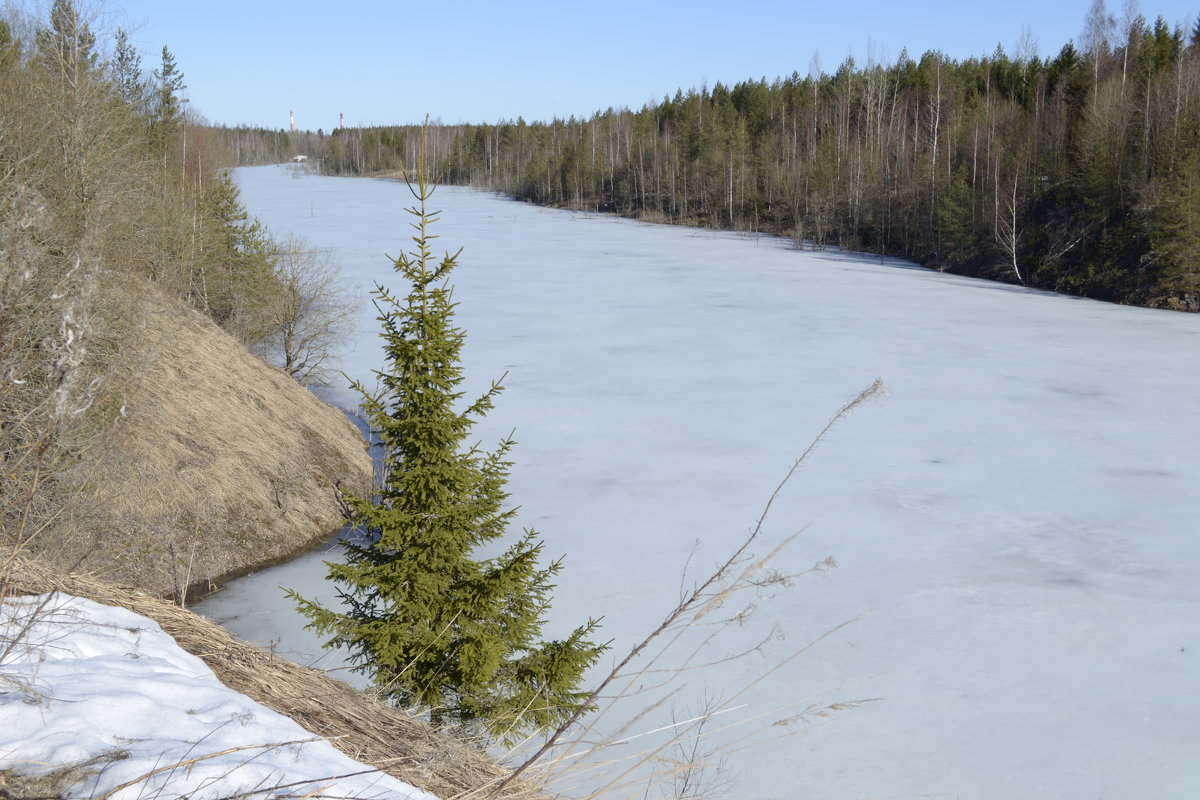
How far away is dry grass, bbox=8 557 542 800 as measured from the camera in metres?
2.88

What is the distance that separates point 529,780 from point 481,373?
63.8ft

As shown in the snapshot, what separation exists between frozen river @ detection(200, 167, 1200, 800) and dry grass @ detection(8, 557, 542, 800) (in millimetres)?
1178

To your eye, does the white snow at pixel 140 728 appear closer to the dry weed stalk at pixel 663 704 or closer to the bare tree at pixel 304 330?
the dry weed stalk at pixel 663 704

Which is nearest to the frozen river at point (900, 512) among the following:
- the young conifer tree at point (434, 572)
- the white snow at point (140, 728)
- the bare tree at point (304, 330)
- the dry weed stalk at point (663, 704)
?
the dry weed stalk at point (663, 704)

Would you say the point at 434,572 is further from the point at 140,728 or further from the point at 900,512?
the point at 900,512

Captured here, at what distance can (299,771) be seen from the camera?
246cm

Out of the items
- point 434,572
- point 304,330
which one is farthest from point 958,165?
point 434,572

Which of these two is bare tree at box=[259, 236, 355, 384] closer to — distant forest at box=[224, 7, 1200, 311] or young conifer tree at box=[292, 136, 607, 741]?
young conifer tree at box=[292, 136, 607, 741]

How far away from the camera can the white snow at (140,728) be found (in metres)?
2.29

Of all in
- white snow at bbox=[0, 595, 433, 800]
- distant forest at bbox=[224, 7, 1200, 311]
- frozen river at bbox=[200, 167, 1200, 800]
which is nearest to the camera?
white snow at bbox=[0, 595, 433, 800]

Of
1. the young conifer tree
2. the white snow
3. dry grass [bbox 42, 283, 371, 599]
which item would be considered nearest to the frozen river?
dry grass [bbox 42, 283, 371, 599]

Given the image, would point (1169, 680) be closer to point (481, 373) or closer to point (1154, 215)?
point (481, 373)

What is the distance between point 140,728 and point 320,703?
0.71m

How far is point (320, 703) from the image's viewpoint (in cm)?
318
